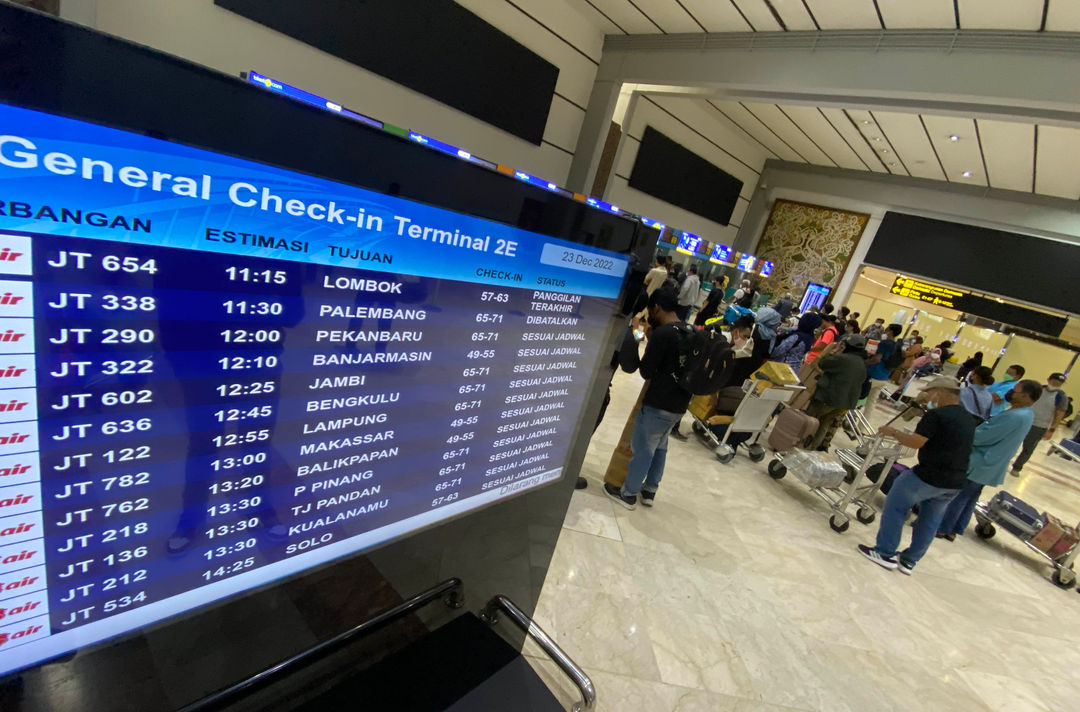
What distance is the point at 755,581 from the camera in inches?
107

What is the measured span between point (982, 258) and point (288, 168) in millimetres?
11679

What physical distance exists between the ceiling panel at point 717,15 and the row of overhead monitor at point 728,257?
4.12m

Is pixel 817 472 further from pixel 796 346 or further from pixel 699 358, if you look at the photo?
pixel 796 346

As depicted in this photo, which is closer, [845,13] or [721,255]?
[845,13]

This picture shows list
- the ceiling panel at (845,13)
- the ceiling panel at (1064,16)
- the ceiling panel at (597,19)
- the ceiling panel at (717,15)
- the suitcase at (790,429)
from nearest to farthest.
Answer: the ceiling panel at (1064,16) → the suitcase at (790,429) → the ceiling panel at (845,13) → the ceiling panel at (717,15) → the ceiling panel at (597,19)

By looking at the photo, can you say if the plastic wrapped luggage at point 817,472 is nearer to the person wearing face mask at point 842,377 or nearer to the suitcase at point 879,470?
the suitcase at point 879,470

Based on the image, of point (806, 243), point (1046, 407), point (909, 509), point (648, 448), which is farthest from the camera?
point (806, 243)

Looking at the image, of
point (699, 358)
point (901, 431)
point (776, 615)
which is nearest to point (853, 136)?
point (901, 431)

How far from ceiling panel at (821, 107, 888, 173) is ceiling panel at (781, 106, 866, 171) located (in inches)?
4.1

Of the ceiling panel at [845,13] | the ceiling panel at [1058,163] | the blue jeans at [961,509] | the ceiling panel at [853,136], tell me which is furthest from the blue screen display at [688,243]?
the blue jeans at [961,509]

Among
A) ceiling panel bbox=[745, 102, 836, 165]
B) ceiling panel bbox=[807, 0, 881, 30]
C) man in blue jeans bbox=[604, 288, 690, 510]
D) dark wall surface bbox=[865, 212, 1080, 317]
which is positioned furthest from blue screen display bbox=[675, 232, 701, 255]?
man in blue jeans bbox=[604, 288, 690, 510]

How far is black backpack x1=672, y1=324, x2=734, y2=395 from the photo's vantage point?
277cm

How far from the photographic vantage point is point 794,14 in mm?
4648

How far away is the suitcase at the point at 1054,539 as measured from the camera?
383 centimetres
